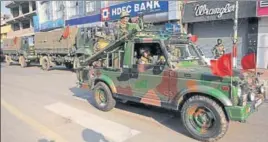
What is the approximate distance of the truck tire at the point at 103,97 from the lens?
705 centimetres

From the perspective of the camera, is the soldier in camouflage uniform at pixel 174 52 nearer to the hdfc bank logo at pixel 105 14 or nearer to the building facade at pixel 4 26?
the hdfc bank logo at pixel 105 14

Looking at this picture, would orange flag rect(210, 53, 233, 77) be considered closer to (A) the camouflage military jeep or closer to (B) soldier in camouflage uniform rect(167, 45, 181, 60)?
(A) the camouflage military jeep

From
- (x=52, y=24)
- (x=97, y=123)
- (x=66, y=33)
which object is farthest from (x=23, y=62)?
(x=97, y=123)

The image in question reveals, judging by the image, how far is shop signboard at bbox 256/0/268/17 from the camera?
13059mm

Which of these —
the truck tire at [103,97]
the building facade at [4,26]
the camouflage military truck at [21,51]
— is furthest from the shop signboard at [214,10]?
the building facade at [4,26]

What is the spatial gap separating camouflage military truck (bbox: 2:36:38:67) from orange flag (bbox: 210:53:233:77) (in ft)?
58.4

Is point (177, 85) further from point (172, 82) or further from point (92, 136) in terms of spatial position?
point (92, 136)

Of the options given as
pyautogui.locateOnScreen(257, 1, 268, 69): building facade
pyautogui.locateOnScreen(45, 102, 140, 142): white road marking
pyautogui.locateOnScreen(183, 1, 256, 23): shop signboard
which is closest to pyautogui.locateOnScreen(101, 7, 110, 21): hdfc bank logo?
pyautogui.locateOnScreen(183, 1, 256, 23): shop signboard

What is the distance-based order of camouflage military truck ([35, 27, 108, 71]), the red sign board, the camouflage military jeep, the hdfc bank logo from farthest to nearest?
the hdfc bank logo < camouflage military truck ([35, 27, 108, 71]) < the red sign board < the camouflage military jeep

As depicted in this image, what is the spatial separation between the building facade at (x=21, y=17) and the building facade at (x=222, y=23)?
3120 cm

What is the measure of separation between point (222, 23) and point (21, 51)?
15.2 m

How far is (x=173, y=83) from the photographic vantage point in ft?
18.1

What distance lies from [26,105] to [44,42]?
11.9 meters

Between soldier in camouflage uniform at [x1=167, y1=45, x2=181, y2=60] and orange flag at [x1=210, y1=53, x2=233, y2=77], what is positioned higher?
soldier in camouflage uniform at [x1=167, y1=45, x2=181, y2=60]
